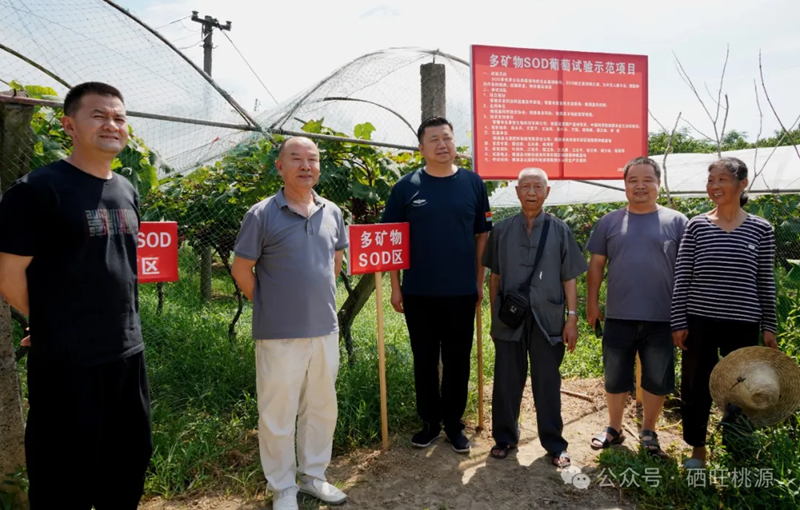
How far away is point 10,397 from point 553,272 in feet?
9.51

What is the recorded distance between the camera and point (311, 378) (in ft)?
9.61

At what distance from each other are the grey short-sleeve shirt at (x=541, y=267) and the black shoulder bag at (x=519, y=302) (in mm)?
21

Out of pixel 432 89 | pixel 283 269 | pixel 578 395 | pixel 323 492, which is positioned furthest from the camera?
pixel 578 395

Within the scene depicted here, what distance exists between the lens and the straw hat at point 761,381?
294 cm

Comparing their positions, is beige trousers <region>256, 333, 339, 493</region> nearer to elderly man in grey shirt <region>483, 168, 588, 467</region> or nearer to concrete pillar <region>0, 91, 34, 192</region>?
elderly man in grey shirt <region>483, 168, 588, 467</region>

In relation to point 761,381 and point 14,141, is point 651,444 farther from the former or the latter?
point 14,141

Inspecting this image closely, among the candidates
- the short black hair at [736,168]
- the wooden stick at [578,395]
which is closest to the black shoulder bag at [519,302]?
the short black hair at [736,168]

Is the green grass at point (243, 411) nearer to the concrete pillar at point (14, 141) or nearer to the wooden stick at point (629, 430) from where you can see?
the wooden stick at point (629, 430)

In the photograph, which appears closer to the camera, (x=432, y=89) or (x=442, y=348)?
(x=442, y=348)

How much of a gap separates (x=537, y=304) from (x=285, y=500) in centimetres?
177

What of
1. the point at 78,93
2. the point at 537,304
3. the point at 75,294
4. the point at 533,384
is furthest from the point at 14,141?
the point at 533,384

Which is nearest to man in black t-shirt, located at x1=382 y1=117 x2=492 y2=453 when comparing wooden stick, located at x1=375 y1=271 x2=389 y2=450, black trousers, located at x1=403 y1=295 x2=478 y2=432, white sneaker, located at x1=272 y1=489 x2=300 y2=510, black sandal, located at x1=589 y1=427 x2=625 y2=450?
black trousers, located at x1=403 y1=295 x2=478 y2=432

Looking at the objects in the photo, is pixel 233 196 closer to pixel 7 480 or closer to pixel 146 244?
pixel 146 244

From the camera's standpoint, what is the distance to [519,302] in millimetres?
3365
